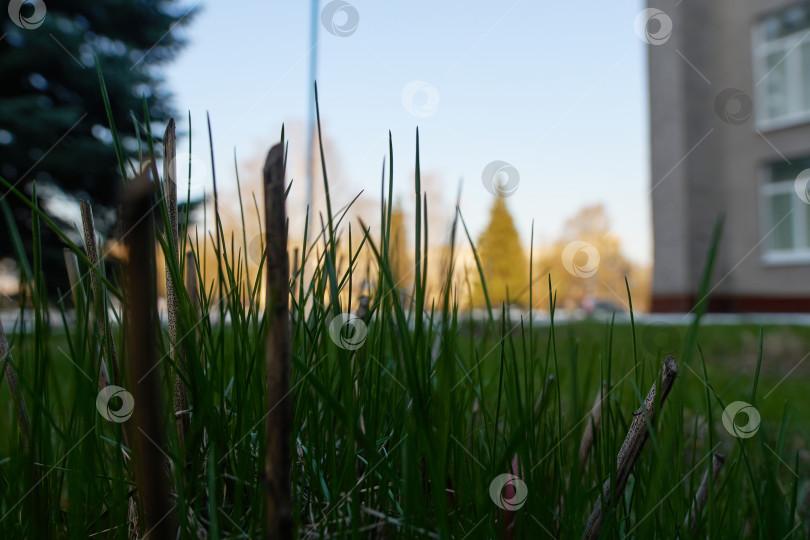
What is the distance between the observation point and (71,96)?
8.58 metres

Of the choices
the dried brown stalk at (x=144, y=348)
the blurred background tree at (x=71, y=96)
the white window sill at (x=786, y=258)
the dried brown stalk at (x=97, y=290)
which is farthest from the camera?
the white window sill at (x=786, y=258)

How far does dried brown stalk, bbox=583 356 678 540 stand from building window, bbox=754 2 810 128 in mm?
12788

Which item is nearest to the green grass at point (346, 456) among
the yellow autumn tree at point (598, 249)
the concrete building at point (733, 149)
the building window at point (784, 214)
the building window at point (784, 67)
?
the concrete building at point (733, 149)

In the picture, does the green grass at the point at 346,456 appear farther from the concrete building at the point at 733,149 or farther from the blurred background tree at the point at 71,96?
the concrete building at the point at 733,149

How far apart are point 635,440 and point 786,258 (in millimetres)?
12487

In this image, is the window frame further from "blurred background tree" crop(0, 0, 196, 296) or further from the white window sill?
"blurred background tree" crop(0, 0, 196, 296)

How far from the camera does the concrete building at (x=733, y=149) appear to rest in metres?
11.1

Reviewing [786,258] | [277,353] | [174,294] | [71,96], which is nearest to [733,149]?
[786,258]

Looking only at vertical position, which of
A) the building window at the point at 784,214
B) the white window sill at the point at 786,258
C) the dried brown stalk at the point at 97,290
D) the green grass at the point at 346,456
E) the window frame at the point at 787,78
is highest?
the window frame at the point at 787,78

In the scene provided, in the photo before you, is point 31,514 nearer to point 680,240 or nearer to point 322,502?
point 322,502

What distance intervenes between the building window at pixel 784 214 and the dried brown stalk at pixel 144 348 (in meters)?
12.5

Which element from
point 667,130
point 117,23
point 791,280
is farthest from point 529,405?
point 667,130

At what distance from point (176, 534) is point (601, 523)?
0.35m

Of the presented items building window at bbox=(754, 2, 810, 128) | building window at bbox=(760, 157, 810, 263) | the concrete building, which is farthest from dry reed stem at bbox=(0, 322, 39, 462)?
building window at bbox=(754, 2, 810, 128)
